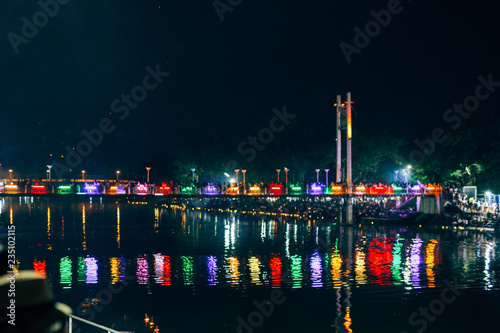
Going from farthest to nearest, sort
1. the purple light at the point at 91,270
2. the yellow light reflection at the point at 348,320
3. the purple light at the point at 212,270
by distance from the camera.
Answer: the purple light at the point at 212,270 < the purple light at the point at 91,270 < the yellow light reflection at the point at 348,320

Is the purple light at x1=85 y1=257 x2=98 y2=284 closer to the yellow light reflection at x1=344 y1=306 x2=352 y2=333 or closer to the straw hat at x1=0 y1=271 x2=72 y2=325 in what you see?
the yellow light reflection at x1=344 y1=306 x2=352 y2=333

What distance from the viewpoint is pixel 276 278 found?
139ft

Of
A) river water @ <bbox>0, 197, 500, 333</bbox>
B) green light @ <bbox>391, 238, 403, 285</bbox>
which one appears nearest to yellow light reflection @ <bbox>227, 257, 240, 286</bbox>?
river water @ <bbox>0, 197, 500, 333</bbox>

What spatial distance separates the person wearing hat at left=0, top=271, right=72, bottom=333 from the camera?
9.02 m

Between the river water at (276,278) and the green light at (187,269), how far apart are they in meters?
0.10

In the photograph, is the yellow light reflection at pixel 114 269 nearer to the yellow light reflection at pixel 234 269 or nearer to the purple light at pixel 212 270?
the purple light at pixel 212 270

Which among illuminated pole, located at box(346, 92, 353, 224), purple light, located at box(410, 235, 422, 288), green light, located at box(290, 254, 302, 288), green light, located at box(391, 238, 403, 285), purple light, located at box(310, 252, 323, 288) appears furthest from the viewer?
illuminated pole, located at box(346, 92, 353, 224)

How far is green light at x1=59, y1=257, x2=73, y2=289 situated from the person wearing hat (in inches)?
1203

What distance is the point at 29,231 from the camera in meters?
80.8

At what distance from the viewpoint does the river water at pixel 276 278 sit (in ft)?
99.7

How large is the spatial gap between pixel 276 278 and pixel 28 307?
3425cm

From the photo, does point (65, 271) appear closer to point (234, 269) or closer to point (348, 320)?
point (234, 269)

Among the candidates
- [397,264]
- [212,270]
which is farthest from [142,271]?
[397,264]

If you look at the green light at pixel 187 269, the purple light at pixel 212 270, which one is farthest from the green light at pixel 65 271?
the purple light at pixel 212 270
